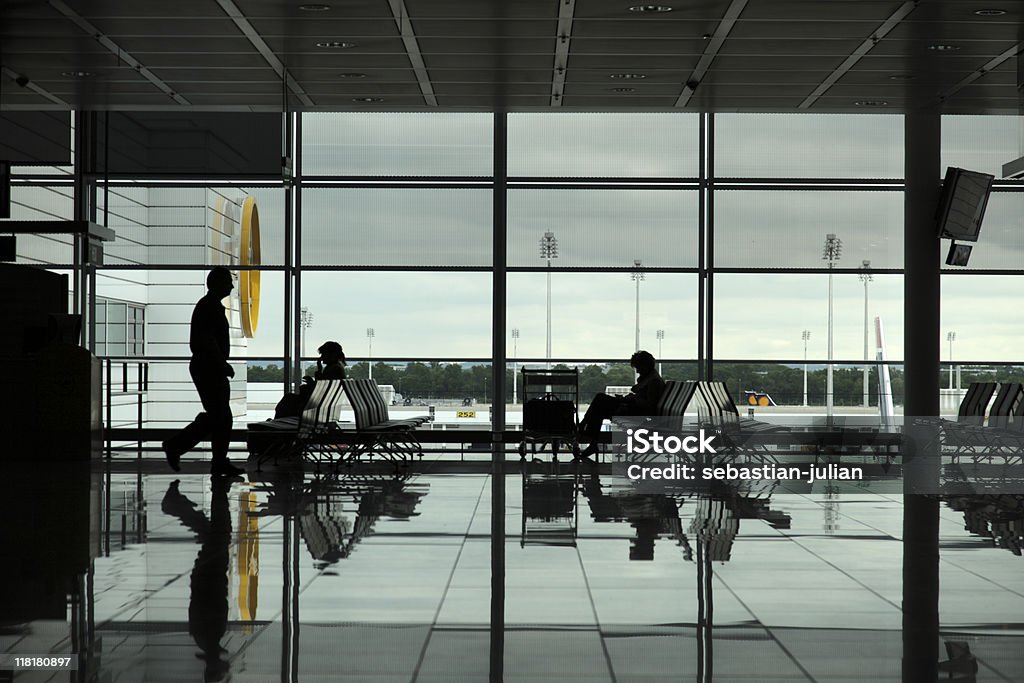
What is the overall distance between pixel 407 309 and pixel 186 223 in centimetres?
272

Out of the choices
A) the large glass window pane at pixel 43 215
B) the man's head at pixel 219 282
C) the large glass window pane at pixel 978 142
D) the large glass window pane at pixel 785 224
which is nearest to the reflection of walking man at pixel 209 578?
the man's head at pixel 219 282

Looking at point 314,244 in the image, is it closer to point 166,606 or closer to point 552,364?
point 552,364

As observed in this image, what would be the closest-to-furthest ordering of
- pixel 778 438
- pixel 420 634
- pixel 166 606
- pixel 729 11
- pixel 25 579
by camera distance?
pixel 420 634
pixel 166 606
pixel 25 579
pixel 729 11
pixel 778 438

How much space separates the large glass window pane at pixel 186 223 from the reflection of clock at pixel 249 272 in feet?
0.14

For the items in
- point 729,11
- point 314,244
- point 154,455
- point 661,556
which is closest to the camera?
point 661,556

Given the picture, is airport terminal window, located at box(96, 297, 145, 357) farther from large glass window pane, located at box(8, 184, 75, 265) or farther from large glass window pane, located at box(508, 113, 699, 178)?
large glass window pane, located at box(508, 113, 699, 178)

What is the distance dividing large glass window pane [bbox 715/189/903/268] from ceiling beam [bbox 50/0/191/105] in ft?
19.8

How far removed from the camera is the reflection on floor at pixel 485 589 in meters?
2.89

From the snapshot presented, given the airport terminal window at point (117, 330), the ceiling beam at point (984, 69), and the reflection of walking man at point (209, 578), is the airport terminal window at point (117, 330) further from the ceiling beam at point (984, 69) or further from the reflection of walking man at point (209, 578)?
the ceiling beam at point (984, 69)

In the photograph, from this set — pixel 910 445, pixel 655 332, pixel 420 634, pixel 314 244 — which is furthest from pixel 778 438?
pixel 420 634

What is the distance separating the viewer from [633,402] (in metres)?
10.1

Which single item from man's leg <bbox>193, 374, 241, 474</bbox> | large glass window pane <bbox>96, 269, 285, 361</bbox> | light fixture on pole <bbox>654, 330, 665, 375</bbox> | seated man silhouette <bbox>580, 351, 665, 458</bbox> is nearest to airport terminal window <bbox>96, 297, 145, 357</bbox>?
large glass window pane <bbox>96, 269, 285, 361</bbox>

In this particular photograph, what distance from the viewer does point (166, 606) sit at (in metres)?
3.52

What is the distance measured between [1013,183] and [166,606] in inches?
450
